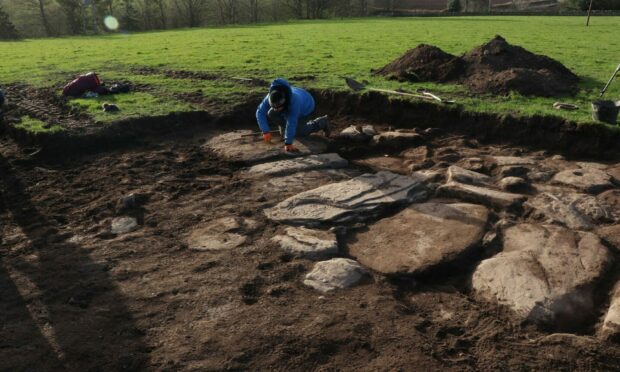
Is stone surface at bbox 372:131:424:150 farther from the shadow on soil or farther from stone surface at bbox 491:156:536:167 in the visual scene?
the shadow on soil

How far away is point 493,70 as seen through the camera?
8922 millimetres

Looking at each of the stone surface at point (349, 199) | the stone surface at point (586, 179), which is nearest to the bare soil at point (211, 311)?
the stone surface at point (349, 199)

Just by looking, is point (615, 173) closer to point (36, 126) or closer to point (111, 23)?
point (36, 126)

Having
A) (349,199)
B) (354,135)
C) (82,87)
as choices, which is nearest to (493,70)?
(354,135)

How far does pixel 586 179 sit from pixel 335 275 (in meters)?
3.12

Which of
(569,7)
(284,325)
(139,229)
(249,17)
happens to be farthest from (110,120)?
(569,7)

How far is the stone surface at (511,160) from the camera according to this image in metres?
5.53

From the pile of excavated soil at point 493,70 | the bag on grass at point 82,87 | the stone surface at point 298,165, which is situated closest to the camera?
the stone surface at point 298,165

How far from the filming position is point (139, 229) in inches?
178

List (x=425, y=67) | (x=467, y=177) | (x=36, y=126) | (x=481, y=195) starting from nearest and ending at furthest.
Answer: (x=481, y=195), (x=467, y=177), (x=36, y=126), (x=425, y=67)

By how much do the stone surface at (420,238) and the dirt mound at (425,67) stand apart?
5228 mm

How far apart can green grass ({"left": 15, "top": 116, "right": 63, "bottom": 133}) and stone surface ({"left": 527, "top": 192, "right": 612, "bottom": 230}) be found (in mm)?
6430

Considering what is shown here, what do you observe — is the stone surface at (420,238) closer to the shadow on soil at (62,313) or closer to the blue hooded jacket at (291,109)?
the shadow on soil at (62,313)

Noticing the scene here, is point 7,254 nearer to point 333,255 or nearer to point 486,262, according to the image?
point 333,255
